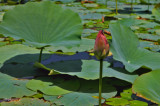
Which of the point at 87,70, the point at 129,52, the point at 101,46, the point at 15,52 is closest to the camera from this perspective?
the point at 101,46

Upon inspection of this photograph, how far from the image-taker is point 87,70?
142cm

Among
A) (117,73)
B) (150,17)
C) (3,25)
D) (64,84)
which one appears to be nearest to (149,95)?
(117,73)

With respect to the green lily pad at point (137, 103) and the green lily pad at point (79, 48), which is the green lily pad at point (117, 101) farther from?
the green lily pad at point (79, 48)

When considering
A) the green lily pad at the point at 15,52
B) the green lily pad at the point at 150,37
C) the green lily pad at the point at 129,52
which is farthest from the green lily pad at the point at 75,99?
the green lily pad at the point at 150,37

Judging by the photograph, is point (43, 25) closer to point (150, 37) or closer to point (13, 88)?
point (13, 88)

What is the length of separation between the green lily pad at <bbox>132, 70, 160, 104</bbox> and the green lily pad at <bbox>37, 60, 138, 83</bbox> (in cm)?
15

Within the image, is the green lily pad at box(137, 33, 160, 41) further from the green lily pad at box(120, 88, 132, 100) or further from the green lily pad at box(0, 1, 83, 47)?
the green lily pad at box(120, 88, 132, 100)

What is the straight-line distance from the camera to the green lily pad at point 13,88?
47.3 inches

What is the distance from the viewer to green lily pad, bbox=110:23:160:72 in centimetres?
146

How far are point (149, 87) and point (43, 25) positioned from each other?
0.84m

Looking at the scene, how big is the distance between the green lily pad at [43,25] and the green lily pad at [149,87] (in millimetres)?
456

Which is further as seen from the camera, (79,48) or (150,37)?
(150,37)

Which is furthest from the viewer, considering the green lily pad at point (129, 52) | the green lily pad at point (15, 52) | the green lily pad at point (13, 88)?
the green lily pad at point (15, 52)

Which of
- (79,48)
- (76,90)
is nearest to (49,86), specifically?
(76,90)
